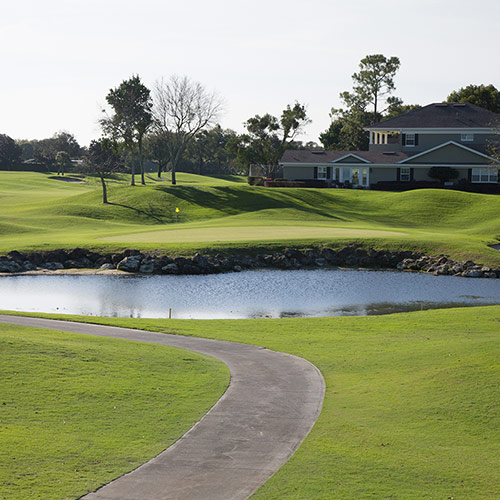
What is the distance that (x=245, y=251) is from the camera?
5241cm

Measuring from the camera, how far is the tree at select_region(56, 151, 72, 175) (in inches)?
5856

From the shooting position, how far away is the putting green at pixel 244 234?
185 ft

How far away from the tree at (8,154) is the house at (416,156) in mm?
84286

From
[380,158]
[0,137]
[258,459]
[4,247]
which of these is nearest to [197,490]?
[258,459]

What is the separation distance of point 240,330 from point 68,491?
16241 mm

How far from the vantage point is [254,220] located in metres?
72.2

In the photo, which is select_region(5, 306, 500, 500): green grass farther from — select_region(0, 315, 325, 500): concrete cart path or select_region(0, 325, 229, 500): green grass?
select_region(0, 325, 229, 500): green grass

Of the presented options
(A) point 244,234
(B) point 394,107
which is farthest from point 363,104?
(A) point 244,234

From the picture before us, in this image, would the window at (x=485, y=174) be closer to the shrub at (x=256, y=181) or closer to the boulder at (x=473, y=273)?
the shrub at (x=256, y=181)

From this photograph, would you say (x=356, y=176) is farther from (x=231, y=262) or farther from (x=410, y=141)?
(x=231, y=262)

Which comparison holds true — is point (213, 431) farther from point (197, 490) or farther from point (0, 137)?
point (0, 137)

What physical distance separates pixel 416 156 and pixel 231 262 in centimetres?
4500

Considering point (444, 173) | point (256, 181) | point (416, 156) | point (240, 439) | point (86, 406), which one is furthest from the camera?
point (256, 181)

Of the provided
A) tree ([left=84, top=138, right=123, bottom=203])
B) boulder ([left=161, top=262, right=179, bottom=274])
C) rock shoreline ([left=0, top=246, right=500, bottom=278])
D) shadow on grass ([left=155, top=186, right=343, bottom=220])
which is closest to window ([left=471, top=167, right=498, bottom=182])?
shadow on grass ([left=155, top=186, right=343, bottom=220])
